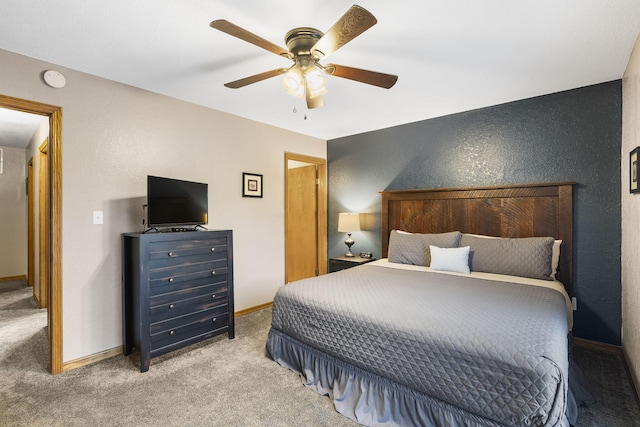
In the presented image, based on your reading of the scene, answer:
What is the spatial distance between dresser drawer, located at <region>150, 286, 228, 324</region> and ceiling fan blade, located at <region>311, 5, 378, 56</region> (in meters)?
2.22

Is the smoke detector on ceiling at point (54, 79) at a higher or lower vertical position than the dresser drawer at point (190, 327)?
higher

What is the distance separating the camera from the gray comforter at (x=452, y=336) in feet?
4.55

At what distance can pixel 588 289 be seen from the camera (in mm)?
2840

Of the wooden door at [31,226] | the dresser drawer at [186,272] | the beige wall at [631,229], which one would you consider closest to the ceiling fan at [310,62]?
the dresser drawer at [186,272]

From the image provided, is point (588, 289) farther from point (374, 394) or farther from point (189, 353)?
point (189, 353)

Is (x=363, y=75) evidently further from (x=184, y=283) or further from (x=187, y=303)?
(x=187, y=303)

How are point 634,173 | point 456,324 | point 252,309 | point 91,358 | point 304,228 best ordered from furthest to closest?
point 304,228, point 252,309, point 91,358, point 634,173, point 456,324

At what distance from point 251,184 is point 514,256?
2957mm

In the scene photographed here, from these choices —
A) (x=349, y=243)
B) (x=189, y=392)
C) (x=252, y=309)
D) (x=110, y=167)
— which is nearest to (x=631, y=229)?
(x=349, y=243)

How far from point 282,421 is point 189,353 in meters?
1.29

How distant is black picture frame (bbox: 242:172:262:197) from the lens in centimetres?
379

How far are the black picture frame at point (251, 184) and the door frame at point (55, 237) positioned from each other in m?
1.76

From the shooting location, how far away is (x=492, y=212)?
11.0 feet

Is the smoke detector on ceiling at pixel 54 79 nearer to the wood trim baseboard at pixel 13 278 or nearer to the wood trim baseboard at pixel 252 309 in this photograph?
the wood trim baseboard at pixel 252 309
